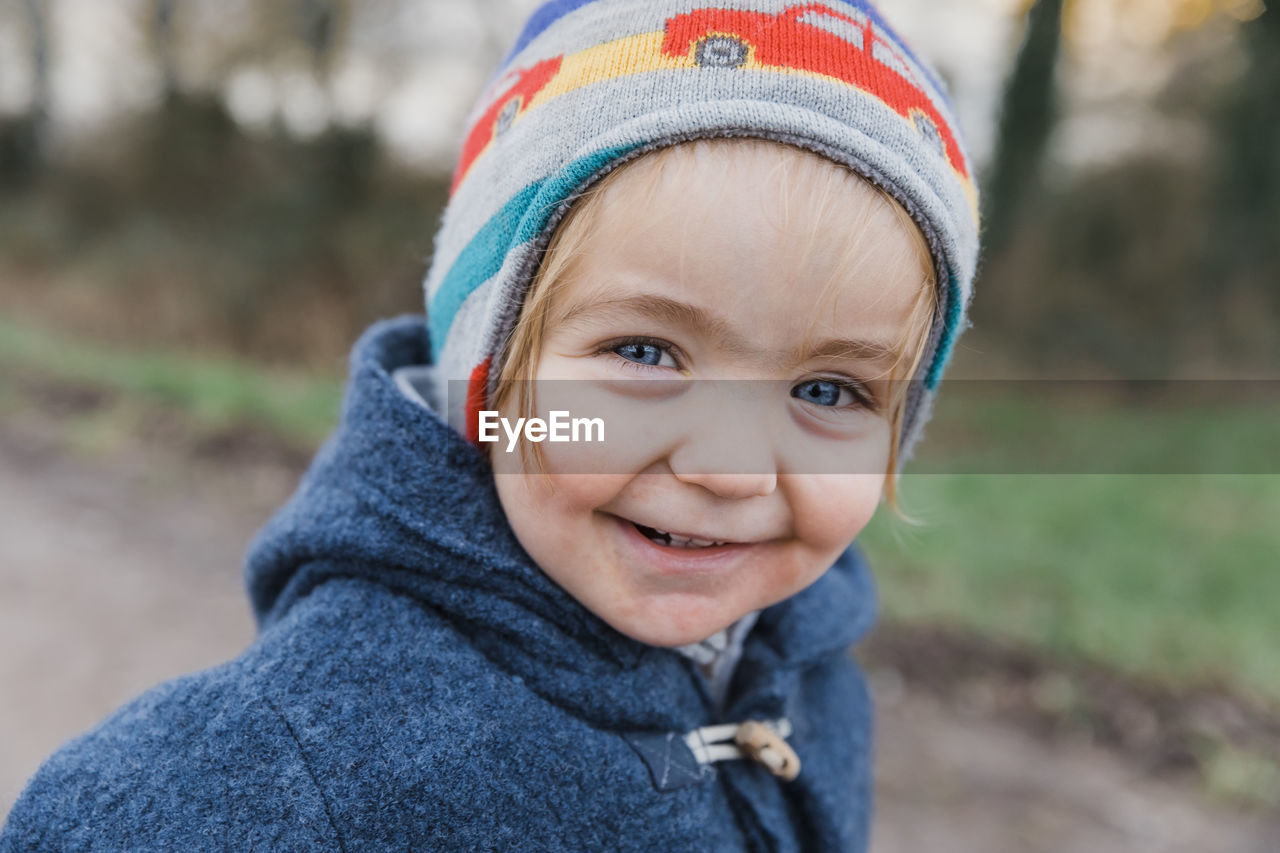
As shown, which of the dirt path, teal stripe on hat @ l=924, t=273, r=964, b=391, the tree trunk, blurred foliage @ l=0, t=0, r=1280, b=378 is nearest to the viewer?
teal stripe on hat @ l=924, t=273, r=964, b=391

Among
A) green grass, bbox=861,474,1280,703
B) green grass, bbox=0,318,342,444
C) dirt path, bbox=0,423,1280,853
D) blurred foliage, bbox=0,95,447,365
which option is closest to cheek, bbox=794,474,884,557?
green grass, bbox=861,474,1280,703

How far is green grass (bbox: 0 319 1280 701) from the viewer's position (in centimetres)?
369

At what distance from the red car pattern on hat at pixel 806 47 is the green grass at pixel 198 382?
14.3 ft

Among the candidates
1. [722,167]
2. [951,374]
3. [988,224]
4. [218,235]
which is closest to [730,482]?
[722,167]

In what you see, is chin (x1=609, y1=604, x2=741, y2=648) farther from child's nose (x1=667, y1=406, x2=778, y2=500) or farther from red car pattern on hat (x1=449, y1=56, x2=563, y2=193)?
red car pattern on hat (x1=449, y1=56, x2=563, y2=193)

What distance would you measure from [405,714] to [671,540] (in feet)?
1.22

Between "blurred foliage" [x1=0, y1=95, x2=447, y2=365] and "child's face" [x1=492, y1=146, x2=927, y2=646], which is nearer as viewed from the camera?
"child's face" [x1=492, y1=146, x2=927, y2=646]

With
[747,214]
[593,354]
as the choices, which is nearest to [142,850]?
[593,354]

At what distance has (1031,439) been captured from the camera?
7578 mm

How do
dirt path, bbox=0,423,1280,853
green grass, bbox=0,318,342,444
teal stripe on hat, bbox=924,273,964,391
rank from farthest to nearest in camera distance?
green grass, bbox=0,318,342,444 < dirt path, bbox=0,423,1280,853 < teal stripe on hat, bbox=924,273,964,391

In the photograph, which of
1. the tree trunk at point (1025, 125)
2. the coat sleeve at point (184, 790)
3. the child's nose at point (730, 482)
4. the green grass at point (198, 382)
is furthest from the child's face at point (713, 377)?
the tree trunk at point (1025, 125)

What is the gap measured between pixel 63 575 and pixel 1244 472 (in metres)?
7.21

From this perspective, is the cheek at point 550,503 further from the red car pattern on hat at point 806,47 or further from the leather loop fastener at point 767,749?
the red car pattern on hat at point 806,47

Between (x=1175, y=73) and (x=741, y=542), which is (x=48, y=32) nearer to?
(x=1175, y=73)
